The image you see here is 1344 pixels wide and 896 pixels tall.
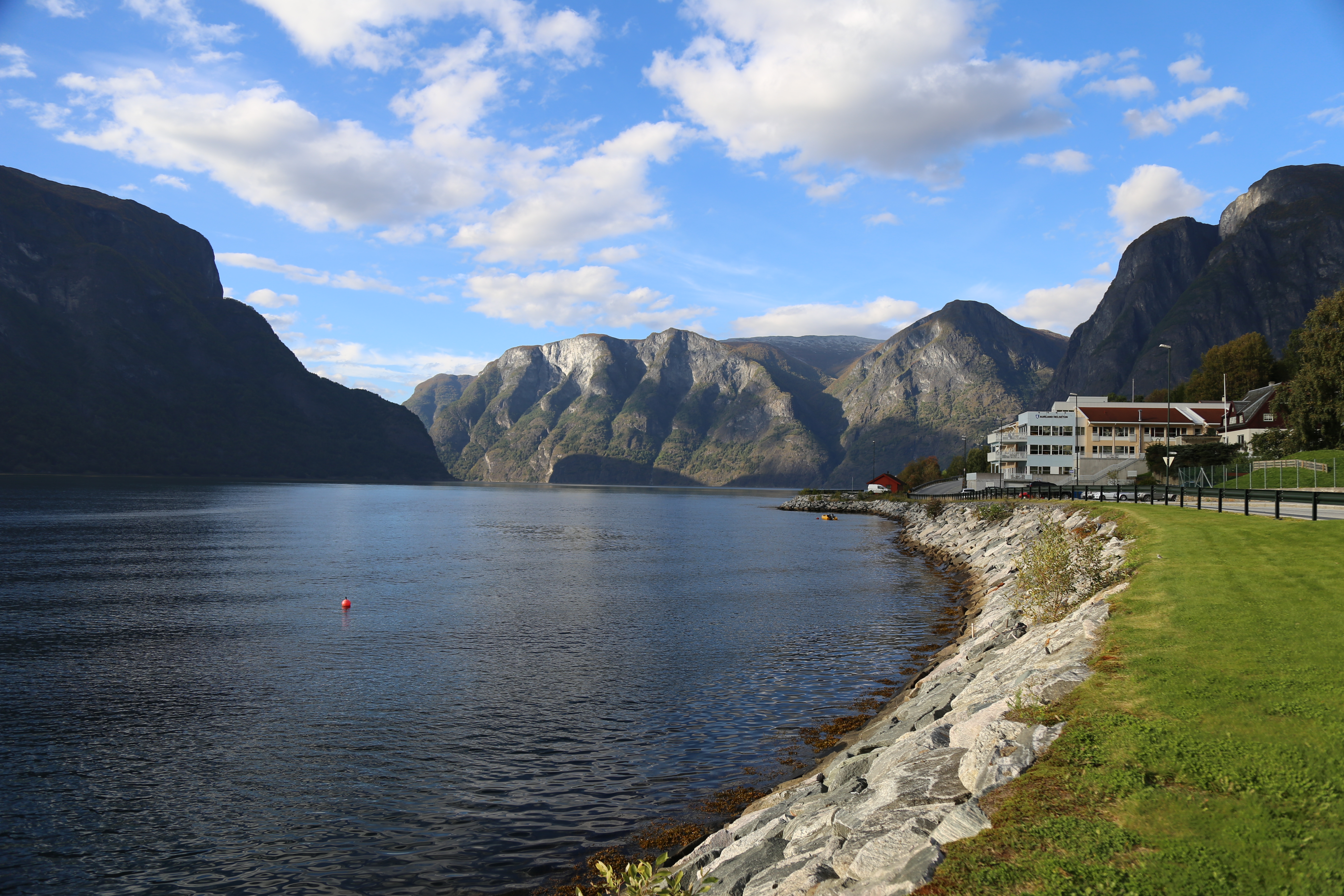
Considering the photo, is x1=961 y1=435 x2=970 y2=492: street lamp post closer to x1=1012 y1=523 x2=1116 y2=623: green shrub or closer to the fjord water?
the fjord water

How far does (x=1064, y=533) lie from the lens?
34.2 meters

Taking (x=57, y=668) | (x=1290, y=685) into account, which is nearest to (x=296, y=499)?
(x=57, y=668)

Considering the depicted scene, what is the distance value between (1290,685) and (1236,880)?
5.96m

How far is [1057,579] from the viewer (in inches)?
869

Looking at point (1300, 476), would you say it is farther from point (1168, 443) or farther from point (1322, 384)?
point (1322, 384)

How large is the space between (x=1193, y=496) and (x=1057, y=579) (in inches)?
1460

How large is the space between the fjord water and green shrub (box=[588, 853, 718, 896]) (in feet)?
10.9

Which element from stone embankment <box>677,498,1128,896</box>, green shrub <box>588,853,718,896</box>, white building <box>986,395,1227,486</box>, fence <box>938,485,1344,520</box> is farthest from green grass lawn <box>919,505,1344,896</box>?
white building <box>986,395,1227,486</box>

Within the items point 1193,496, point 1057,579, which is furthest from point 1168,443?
point 1057,579

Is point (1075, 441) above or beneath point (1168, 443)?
above

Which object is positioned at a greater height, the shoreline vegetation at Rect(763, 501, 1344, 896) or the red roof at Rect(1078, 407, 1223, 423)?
the red roof at Rect(1078, 407, 1223, 423)

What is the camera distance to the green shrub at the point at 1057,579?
21391mm

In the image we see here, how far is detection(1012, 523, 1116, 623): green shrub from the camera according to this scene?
70.2 ft

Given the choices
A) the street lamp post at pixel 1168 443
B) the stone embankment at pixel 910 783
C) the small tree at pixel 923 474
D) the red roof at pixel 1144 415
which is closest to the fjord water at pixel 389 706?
the stone embankment at pixel 910 783
